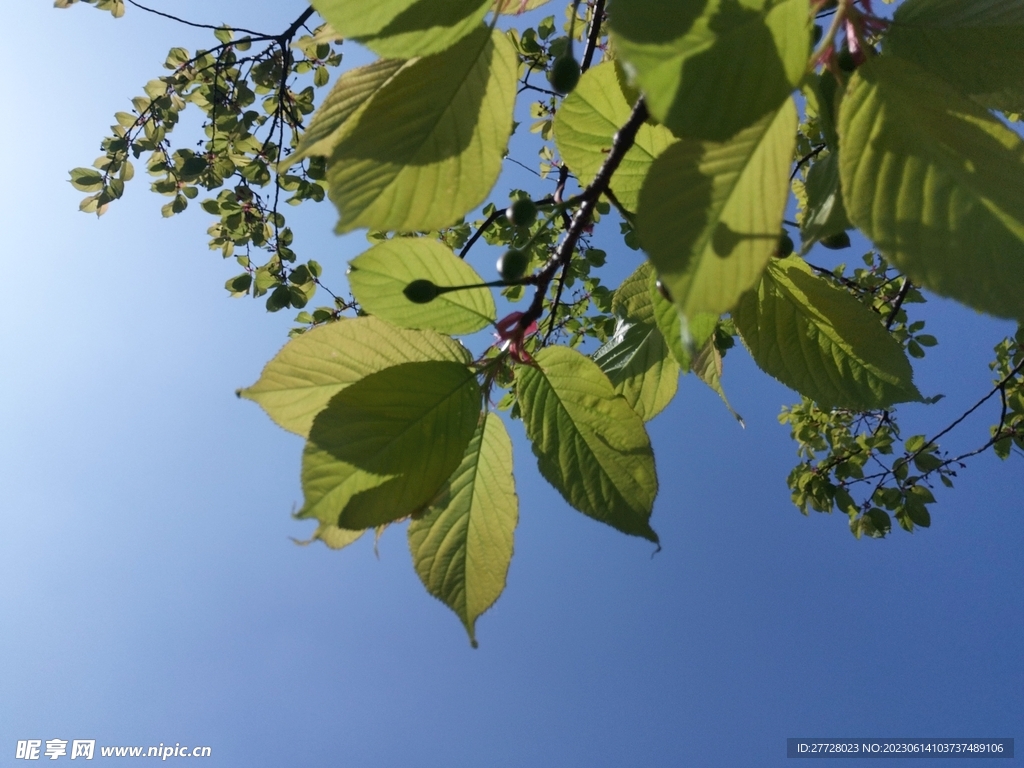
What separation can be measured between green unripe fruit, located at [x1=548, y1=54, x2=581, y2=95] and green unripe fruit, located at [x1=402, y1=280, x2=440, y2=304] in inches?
14.1

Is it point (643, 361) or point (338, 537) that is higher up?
point (643, 361)

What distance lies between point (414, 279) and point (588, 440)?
32 cm

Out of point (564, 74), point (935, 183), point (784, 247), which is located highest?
point (564, 74)

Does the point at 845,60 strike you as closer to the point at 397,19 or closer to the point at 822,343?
the point at 822,343

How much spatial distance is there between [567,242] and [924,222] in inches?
14.0

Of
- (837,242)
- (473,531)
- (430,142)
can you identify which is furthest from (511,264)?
(837,242)

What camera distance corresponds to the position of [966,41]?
65cm

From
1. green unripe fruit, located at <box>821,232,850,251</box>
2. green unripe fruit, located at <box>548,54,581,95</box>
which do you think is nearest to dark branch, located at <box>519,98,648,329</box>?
green unripe fruit, located at <box>548,54,581,95</box>

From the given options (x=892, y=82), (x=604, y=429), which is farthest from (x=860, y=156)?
(x=604, y=429)

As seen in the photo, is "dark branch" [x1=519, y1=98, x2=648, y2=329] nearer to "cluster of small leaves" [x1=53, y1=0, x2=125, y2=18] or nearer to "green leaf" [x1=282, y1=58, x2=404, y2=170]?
"green leaf" [x1=282, y1=58, x2=404, y2=170]

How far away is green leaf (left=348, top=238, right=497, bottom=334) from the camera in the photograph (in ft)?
2.80

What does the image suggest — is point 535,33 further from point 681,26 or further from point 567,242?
point 681,26

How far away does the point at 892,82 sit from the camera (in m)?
0.58

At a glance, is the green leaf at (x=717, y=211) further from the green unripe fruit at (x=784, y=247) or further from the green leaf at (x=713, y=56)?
the green unripe fruit at (x=784, y=247)
